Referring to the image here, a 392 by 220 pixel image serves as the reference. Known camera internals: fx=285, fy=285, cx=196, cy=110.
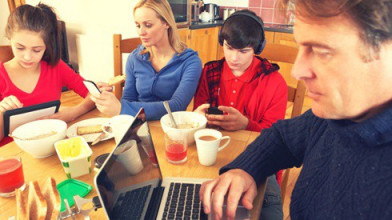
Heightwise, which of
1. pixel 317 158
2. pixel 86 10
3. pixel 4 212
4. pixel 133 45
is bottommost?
pixel 4 212

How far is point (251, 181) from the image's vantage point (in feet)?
2.64

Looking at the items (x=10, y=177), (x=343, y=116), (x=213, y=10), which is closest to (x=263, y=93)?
(x=343, y=116)

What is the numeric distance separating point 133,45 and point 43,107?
0.93 metres

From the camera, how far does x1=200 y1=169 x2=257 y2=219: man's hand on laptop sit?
705 millimetres

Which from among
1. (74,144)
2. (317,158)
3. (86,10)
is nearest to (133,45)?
(74,144)

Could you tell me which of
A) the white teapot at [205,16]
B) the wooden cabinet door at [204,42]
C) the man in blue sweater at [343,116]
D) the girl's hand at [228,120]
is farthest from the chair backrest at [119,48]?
the white teapot at [205,16]

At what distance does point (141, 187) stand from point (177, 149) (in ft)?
0.83

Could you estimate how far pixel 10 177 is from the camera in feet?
2.46

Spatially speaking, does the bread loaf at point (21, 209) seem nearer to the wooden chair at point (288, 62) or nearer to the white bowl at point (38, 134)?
the white bowl at point (38, 134)

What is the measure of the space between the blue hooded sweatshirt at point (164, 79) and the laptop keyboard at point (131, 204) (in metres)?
Result: 0.75

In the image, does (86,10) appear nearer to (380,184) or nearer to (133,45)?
(133,45)

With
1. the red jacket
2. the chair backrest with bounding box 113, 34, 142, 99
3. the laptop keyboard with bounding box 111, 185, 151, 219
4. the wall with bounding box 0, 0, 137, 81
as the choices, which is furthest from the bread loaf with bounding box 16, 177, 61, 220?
the wall with bounding box 0, 0, 137, 81

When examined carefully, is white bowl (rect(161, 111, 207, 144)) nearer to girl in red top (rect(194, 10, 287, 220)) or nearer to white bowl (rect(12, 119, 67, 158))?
girl in red top (rect(194, 10, 287, 220))

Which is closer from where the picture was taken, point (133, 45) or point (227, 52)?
point (227, 52)
